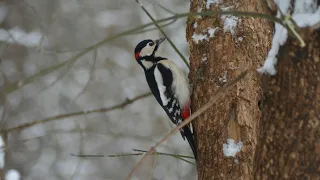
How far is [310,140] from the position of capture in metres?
1.61

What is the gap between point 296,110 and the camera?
1.61m

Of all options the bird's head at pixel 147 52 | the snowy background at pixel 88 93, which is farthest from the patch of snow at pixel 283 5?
the snowy background at pixel 88 93

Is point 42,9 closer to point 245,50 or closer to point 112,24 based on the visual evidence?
point 112,24

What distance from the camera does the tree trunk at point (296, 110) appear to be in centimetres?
159

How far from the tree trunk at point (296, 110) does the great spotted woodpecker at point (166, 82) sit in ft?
4.82

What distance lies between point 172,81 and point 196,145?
875 mm

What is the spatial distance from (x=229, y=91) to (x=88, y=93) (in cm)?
701

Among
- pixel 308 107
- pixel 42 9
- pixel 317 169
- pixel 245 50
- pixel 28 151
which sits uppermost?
pixel 42 9

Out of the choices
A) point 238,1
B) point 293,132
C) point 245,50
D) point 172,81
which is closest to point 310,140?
point 293,132

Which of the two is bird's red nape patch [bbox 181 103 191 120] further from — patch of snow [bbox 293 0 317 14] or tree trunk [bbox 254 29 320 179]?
patch of snow [bbox 293 0 317 14]

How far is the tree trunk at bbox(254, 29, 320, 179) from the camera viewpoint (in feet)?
5.21

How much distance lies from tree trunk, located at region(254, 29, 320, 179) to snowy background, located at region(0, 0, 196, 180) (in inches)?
270

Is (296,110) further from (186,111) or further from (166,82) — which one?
(166,82)

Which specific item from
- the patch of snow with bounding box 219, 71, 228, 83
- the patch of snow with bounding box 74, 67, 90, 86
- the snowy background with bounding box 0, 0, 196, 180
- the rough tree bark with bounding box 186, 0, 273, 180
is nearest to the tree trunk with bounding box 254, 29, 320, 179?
the rough tree bark with bounding box 186, 0, 273, 180
